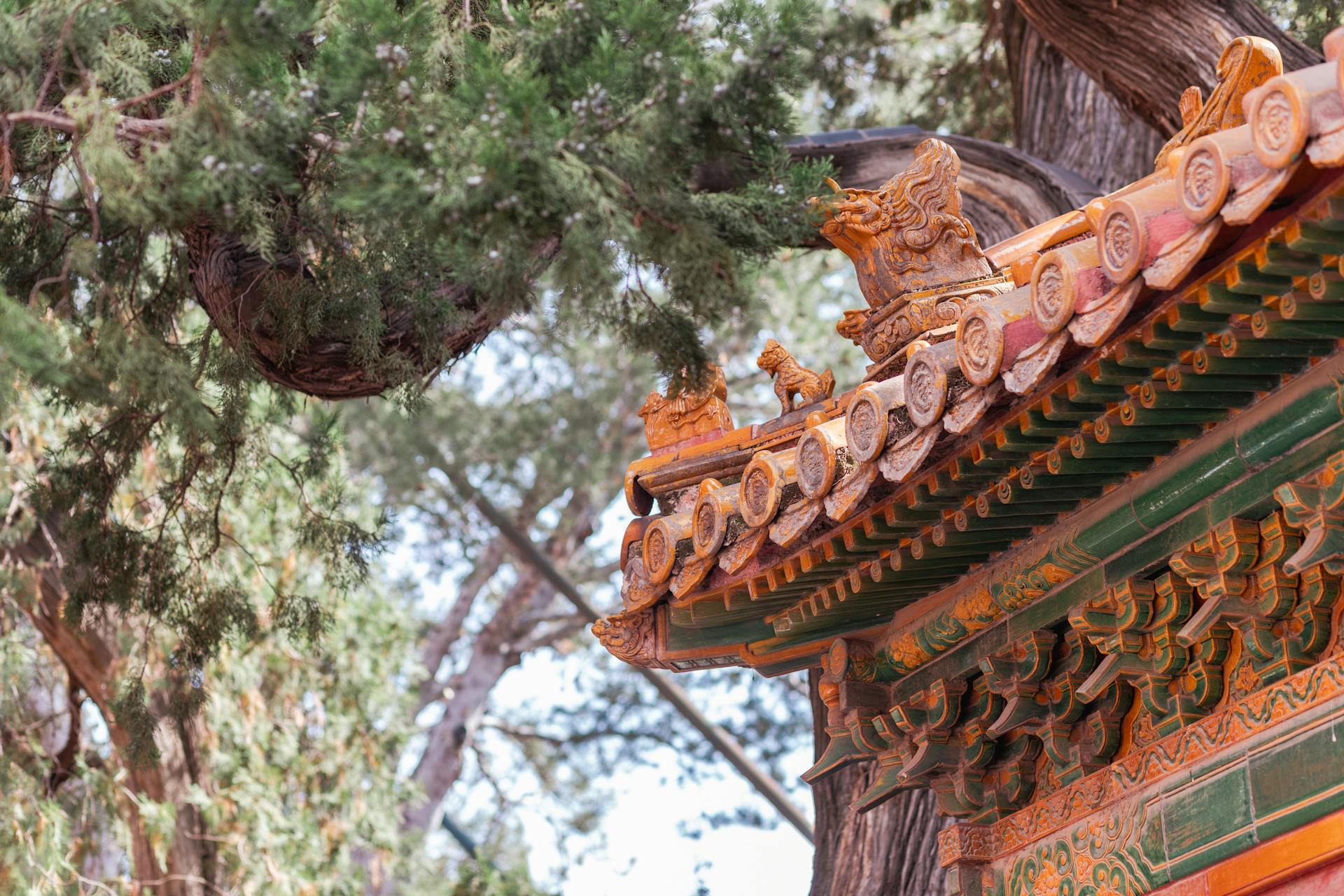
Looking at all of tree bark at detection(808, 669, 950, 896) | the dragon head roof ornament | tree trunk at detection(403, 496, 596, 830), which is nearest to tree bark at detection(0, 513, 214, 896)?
tree bark at detection(808, 669, 950, 896)

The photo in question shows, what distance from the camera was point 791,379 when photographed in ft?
13.0

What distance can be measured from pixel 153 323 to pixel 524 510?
9367 mm

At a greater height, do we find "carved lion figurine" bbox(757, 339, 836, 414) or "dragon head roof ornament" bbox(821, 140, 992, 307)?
"dragon head roof ornament" bbox(821, 140, 992, 307)

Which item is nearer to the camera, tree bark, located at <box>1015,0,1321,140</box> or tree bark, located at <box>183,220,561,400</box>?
tree bark, located at <box>183,220,561,400</box>

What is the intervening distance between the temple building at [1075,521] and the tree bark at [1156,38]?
1.94 meters

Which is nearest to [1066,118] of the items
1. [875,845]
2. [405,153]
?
[875,845]

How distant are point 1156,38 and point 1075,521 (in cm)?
286

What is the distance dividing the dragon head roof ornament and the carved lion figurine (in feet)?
0.79

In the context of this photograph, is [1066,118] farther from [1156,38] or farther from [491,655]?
[491,655]

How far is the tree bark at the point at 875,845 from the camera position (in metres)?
5.39

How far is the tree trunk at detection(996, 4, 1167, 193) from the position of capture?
6934mm

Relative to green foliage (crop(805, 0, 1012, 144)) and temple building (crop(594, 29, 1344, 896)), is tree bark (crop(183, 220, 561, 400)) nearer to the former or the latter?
temple building (crop(594, 29, 1344, 896))

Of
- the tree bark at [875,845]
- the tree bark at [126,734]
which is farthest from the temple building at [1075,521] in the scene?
the tree bark at [126,734]

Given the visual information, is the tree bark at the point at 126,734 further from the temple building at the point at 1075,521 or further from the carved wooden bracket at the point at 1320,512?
the carved wooden bracket at the point at 1320,512
